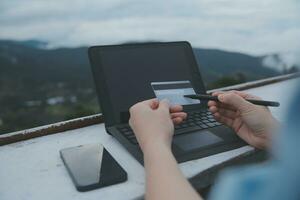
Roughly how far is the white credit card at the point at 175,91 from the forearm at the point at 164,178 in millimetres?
299

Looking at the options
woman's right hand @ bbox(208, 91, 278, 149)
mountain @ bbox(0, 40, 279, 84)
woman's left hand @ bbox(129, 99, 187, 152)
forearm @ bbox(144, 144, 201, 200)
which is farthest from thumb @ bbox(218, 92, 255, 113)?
mountain @ bbox(0, 40, 279, 84)

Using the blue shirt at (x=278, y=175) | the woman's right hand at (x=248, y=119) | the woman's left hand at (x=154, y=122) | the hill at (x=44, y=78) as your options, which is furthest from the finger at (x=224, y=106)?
the blue shirt at (x=278, y=175)

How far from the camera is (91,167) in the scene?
644 millimetres

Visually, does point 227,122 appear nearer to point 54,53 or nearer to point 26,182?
point 26,182

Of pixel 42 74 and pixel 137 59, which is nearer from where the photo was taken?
pixel 137 59

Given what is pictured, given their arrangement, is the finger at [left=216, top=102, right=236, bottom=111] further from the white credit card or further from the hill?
the hill

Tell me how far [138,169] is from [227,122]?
0.84 ft

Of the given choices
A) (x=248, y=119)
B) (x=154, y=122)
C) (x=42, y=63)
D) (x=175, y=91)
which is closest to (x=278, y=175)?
(x=154, y=122)

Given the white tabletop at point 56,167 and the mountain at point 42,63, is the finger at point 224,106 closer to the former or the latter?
the white tabletop at point 56,167

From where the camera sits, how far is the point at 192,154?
2.32ft

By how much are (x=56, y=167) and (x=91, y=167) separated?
9cm

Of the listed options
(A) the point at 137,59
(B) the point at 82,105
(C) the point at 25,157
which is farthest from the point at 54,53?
(C) the point at 25,157

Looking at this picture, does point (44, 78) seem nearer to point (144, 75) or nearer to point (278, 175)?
point (144, 75)

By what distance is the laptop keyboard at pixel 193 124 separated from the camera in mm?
778
